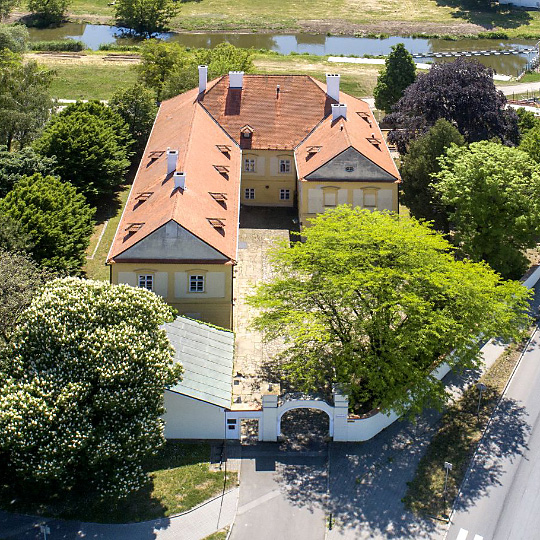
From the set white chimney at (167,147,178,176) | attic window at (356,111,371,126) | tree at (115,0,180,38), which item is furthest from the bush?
white chimney at (167,147,178,176)

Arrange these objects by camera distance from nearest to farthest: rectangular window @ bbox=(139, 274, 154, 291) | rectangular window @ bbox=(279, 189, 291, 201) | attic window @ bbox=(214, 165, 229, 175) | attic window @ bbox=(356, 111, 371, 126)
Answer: rectangular window @ bbox=(139, 274, 154, 291) → attic window @ bbox=(214, 165, 229, 175) → rectangular window @ bbox=(279, 189, 291, 201) → attic window @ bbox=(356, 111, 371, 126)

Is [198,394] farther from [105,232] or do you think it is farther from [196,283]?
[105,232]

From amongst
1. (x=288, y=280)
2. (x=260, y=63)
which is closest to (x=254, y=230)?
(x=288, y=280)

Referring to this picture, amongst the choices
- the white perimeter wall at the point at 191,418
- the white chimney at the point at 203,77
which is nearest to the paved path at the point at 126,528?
the white perimeter wall at the point at 191,418

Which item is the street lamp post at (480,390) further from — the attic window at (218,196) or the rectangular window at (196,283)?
the attic window at (218,196)

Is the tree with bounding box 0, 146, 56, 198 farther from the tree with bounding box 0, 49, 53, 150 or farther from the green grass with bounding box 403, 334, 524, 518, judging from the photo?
the green grass with bounding box 403, 334, 524, 518

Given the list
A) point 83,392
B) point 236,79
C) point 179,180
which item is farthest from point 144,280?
point 236,79

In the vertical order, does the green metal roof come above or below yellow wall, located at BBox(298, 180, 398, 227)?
below
